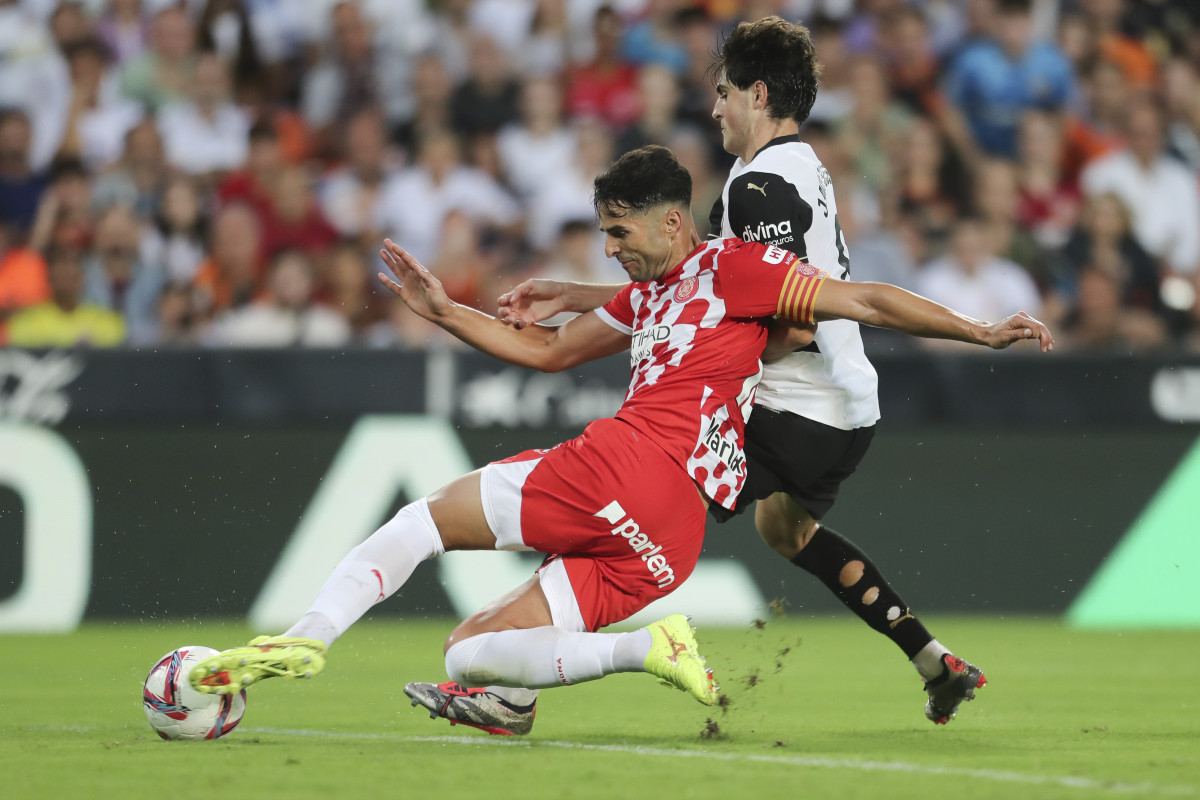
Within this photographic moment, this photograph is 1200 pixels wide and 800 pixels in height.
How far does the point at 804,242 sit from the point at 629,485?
3.28 ft

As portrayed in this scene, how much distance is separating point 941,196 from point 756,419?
20.3ft

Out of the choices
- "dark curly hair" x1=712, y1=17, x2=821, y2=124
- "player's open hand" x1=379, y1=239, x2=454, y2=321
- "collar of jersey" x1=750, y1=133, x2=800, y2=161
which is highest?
"dark curly hair" x1=712, y1=17, x2=821, y2=124

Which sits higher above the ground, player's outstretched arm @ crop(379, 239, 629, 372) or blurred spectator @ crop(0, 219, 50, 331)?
player's outstretched arm @ crop(379, 239, 629, 372)

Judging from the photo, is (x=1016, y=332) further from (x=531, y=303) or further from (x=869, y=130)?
(x=869, y=130)

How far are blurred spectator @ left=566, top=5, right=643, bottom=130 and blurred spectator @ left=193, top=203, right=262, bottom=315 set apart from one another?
104 inches

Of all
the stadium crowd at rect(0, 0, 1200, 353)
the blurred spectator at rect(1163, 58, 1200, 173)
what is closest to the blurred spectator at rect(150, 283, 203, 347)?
the stadium crowd at rect(0, 0, 1200, 353)

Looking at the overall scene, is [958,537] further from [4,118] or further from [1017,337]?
[4,118]

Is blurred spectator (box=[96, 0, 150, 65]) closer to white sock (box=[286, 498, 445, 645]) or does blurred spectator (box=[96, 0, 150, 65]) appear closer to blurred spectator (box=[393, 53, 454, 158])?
blurred spectator (box=[393, 53, 454, 158])

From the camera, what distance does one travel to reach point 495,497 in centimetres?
491

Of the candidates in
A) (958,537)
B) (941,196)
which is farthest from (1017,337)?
(941,196)

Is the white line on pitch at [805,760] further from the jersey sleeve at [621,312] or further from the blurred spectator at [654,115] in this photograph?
the blurred spectator at [654,115]

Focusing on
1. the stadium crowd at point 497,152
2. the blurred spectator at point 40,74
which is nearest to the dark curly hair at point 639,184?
the stadium crowd at point 497,152

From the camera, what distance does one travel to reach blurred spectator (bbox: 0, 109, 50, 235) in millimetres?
10695

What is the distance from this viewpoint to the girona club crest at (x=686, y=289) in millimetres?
4980
